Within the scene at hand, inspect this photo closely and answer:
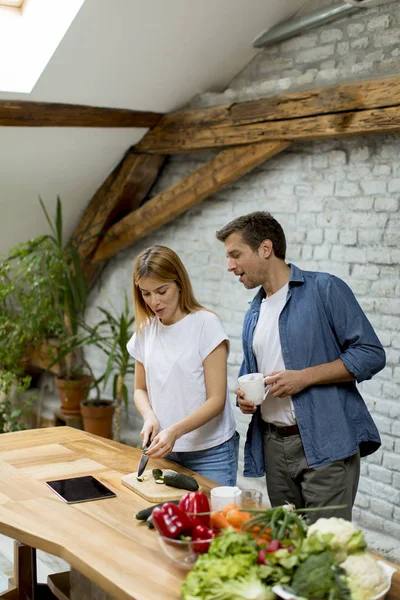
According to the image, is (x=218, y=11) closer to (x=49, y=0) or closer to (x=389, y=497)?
(x=49, y=0)

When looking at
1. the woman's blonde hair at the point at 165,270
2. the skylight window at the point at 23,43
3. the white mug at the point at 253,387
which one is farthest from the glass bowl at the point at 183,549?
the skylight window at the point at 23,43

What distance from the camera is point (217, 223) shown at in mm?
5109

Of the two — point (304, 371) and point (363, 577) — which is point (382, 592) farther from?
point (304, 371)

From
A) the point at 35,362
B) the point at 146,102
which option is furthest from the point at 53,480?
the point at 35,362

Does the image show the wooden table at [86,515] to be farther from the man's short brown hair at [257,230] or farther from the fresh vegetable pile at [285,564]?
the man's short brown hair at [257,230]

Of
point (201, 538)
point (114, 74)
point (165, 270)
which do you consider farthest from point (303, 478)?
point (114, 74)

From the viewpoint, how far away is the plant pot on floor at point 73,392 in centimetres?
568

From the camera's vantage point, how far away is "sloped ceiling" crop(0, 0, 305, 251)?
14.0 ft

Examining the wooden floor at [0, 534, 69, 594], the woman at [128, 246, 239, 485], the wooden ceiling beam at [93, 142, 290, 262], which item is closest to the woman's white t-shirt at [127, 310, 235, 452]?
the woman at [128, 246, 239, 485]

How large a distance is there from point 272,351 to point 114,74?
8.27 feet

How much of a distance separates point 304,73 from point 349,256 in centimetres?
109

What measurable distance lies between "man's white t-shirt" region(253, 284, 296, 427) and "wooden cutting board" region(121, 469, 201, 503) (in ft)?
1.46

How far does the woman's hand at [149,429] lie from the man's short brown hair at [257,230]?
27.4 inches

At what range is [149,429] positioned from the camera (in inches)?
108
